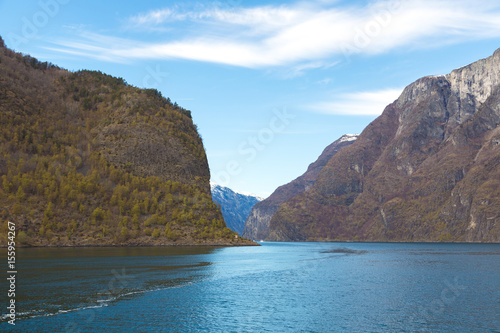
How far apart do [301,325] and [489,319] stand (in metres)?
23.6

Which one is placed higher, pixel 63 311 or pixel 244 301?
pixel 63 311

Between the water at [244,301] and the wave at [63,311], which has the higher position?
the wave at [63,311]

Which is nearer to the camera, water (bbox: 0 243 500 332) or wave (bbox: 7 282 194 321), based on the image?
water (bbox: 0 243 500 332)

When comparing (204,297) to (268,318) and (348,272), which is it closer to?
(268,318)

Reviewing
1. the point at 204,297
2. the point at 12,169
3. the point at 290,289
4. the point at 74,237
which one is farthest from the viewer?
the point at 12,169

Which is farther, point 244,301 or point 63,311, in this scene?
point 244,301

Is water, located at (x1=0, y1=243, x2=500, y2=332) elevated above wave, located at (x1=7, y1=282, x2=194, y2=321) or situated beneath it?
situated beneath

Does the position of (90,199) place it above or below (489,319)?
above

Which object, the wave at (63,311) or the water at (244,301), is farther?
the wave at (63,311)

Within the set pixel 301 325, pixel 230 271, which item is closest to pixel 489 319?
pixel 301 325

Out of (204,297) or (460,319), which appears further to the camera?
(204,297)

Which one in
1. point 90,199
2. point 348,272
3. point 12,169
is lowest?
point 348,272

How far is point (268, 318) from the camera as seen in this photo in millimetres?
53656

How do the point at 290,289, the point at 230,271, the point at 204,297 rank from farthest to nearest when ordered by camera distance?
1. the point at 230,271
2. the point at 290,289
3. the point at 204,297
